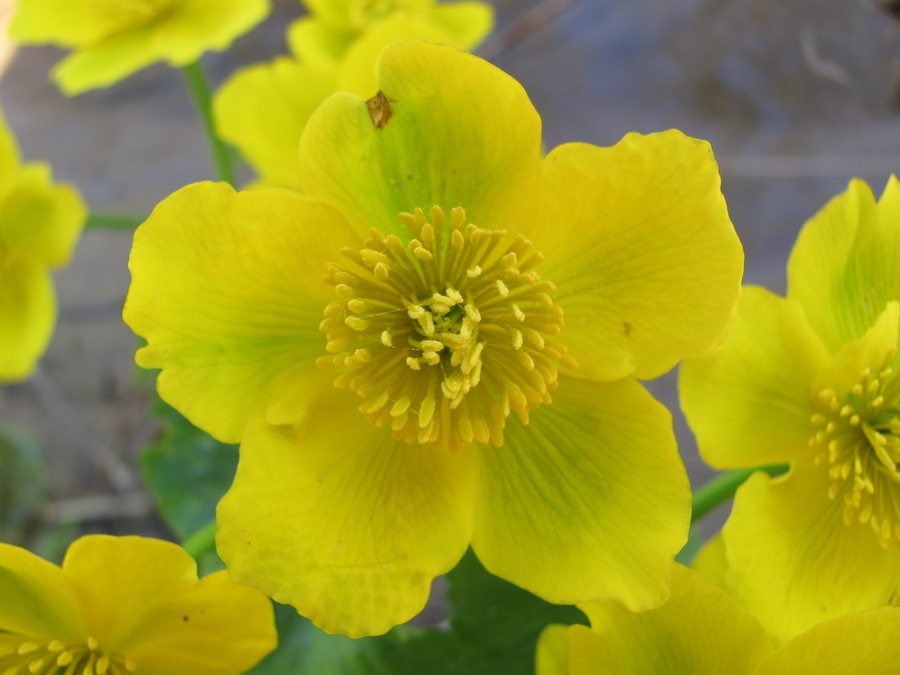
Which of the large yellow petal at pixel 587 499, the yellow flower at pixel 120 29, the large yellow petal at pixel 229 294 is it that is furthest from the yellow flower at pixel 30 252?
the large yellow petal at pixel 587 499

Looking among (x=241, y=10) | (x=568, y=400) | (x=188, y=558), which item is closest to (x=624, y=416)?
(x=568, y=400)

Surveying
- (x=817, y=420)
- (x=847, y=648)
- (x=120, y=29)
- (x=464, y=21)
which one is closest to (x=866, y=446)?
(x=817, y=420)

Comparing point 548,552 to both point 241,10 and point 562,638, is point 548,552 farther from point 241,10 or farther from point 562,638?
point 241,10

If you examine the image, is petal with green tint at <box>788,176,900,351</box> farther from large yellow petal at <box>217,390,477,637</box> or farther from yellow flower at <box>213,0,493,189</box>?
yellow flower at <box>213,0,493,189</box>

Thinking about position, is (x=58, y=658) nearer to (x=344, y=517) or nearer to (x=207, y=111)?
(x=344, y=517)

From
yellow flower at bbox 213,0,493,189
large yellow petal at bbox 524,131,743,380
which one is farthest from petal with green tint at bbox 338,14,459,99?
large yellow petal at bbox 524,131,743,380

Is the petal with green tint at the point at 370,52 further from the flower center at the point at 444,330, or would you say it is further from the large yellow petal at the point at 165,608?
the large yellow petal at the point at 165,608
